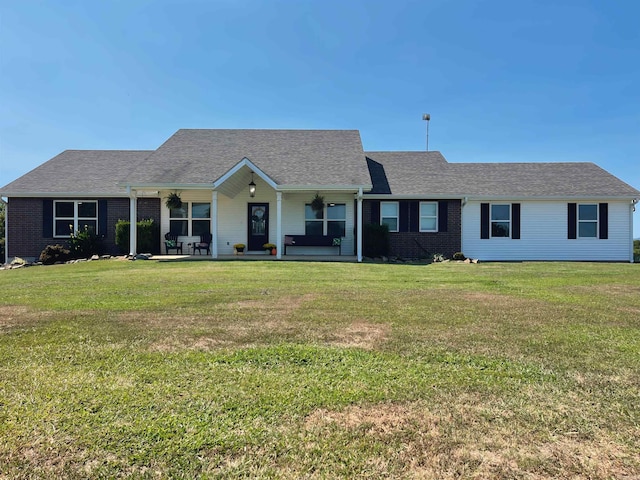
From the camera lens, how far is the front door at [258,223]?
683 inches

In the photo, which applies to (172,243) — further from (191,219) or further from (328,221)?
(328,221)

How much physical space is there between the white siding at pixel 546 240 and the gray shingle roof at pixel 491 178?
22.2 inches

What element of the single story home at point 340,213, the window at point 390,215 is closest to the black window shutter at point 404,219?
the single story home at point 340,213

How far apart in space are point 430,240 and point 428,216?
3.43 feet

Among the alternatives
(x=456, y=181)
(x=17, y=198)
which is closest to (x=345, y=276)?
(x=456, y=181)

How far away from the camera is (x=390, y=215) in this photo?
16969mm

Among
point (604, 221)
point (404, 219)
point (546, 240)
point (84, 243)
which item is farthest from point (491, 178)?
point (84, 243)

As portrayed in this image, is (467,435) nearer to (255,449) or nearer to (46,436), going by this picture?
(255,449)

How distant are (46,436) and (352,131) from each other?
65.2ft

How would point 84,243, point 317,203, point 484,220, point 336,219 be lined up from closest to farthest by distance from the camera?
point 84,243 < point 317,203 < point 484,220 < point 336,219

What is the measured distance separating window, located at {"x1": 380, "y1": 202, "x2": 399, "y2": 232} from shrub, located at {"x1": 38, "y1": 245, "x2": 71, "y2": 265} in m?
12.9

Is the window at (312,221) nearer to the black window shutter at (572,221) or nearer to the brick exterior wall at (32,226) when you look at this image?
the brick exterior wall at (32,226)

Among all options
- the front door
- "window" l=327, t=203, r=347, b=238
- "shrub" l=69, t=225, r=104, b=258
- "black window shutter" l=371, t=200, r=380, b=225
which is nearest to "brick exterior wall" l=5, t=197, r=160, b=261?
"shrub" l=69, t=225, r=104, b=258

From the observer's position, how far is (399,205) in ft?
55.3
